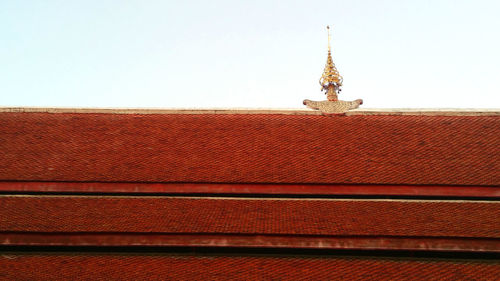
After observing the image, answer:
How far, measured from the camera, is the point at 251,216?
1146 centimetres

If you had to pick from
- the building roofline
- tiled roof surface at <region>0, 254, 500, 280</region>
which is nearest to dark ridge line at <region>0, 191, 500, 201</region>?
tiled roof surface at <region>0, 254, 500, 280</region>

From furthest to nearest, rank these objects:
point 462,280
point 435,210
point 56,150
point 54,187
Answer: point 56,150
point 54,187
point 435,210
point 462,280

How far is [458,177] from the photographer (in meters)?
12.9

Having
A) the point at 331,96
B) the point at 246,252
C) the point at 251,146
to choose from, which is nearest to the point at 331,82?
the point at 331,96

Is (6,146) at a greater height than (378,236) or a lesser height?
greater

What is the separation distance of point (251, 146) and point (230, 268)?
5.14 metres

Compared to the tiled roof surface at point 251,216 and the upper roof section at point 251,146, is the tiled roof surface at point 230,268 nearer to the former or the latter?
the tiled roof surface at point 251,216

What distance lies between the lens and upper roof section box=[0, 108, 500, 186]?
43.1 feet

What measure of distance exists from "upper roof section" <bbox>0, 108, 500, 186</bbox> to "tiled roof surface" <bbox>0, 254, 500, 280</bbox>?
9.33ft

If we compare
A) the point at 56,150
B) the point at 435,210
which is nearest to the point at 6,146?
the point at 56,150

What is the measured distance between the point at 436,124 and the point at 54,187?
10.7m

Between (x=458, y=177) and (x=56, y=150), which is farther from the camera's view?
(x=56, y=150)

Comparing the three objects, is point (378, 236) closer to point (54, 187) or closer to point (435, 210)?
point (435, 210)

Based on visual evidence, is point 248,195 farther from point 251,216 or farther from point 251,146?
point 251,146
